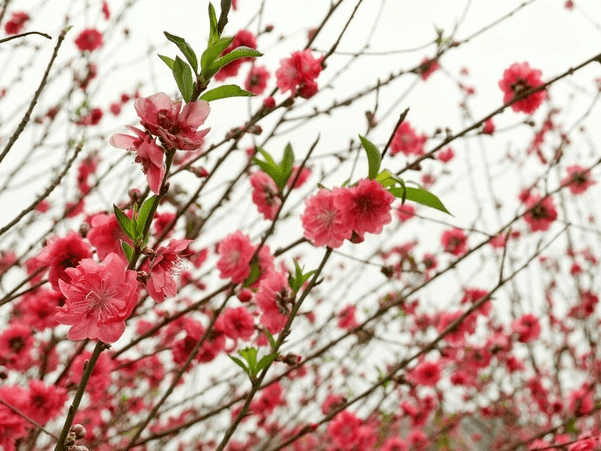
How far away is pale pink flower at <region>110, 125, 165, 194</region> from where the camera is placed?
1056 mm

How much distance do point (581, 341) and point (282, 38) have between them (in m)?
6.44

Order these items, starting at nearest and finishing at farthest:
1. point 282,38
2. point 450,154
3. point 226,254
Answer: point 226,254
point 282,38
point 450,154

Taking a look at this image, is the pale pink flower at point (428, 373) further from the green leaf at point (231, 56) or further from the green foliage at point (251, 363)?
the green leaf at point (231, 56)

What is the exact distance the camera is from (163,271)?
1120 millimetres

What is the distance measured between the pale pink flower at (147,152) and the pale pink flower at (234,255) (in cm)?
116

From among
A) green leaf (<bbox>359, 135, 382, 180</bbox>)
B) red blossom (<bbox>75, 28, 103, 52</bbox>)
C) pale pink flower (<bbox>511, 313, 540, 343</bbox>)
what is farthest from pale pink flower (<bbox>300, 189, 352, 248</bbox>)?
red blossom (<bbox>75, 28, 103, 52</bbox>)

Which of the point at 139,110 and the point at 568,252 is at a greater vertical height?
the point at 568,252

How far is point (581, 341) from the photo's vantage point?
742 cm

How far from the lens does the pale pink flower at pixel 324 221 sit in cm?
167

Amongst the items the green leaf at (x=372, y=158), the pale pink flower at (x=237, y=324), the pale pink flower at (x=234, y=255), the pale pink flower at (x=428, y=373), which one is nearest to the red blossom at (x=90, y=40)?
the pale pink flower at (x=234, y=255)

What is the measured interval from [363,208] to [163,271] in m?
0.74

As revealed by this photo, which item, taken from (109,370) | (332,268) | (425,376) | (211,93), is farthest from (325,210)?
(332,268)

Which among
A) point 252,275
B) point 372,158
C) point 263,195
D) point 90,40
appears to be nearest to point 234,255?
point 252,275

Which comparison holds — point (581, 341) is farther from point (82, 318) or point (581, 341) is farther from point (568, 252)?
point (82, 318)
